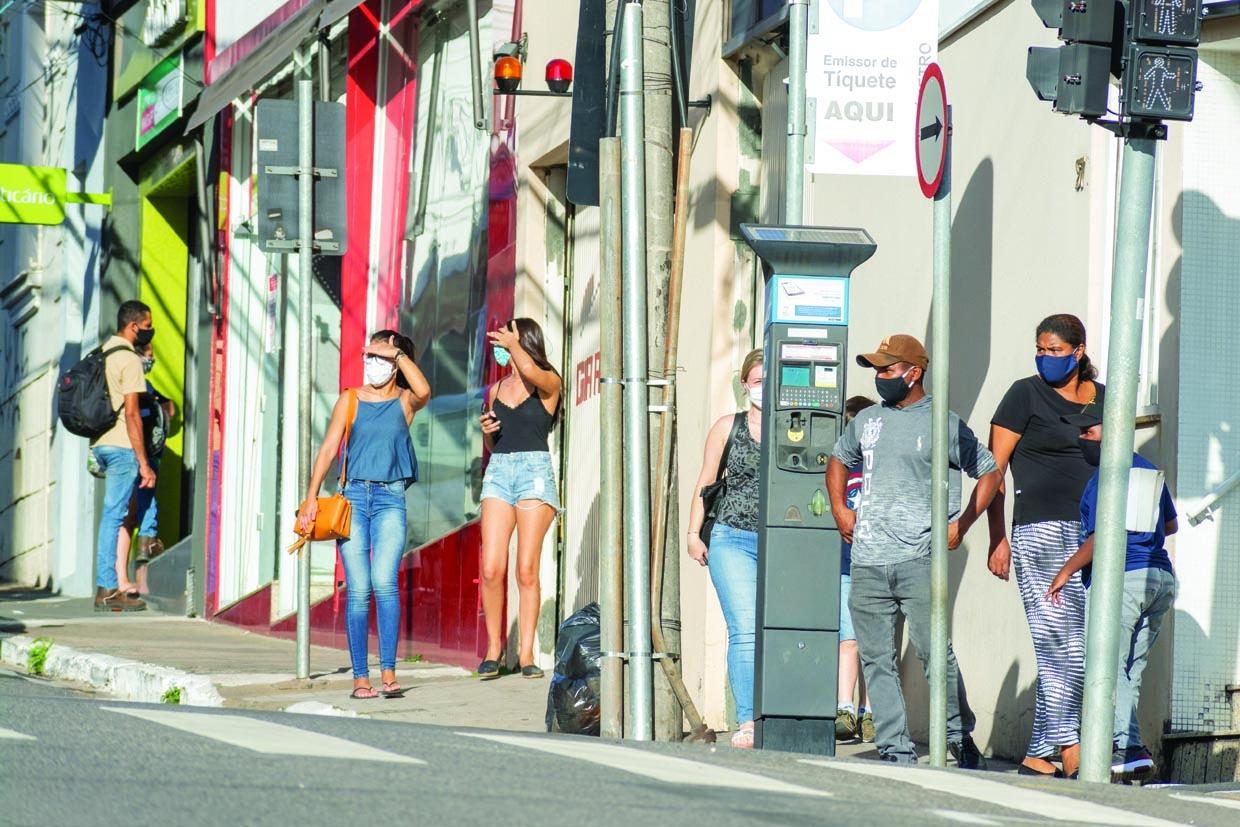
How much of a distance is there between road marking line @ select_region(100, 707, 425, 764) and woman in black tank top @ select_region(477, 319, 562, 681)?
4633 millimetres

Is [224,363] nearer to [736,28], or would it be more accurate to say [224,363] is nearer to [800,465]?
[736,28]

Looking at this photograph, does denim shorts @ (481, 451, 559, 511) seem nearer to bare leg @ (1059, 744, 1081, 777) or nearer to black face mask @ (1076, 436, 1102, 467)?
black face mask @ (1076, 436, 1102, 467)

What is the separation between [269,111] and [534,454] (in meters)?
2.34

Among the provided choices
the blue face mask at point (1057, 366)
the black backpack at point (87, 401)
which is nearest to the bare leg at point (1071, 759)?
the blue face mask at point (1057, 366)

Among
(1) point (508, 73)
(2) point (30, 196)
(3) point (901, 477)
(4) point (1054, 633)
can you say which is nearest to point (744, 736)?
(3) point (901, 477)

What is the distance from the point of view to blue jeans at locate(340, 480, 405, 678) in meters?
10.7

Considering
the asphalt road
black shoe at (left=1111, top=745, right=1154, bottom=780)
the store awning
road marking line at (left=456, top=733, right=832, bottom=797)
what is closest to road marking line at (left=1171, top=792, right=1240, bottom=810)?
the asphalt road

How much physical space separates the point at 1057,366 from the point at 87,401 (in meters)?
9.92

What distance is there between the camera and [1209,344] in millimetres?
8242

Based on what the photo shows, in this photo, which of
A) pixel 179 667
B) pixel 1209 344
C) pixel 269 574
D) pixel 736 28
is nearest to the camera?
pixel 1209 344

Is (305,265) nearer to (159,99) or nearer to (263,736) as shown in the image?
(263,736)

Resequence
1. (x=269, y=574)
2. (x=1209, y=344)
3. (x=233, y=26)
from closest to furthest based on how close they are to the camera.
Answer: (x=1209, y=344)
(x=269, y=574)
(x=233, y=26)

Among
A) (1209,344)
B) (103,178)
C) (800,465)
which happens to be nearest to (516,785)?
(800,465)

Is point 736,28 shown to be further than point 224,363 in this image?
No
